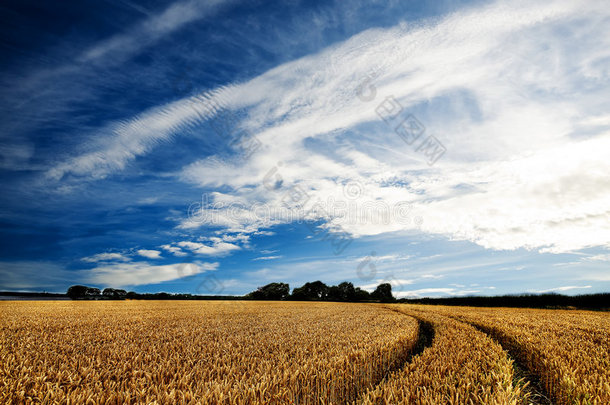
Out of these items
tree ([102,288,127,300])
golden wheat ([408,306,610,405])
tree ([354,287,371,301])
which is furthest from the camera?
tree ([354,287,371,301])

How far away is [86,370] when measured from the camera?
6.03 meters

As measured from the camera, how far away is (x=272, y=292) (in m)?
99.2

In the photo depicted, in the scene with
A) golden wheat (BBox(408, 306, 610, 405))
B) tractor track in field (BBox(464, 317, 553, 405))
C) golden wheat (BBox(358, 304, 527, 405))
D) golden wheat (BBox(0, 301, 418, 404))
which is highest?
golden wheat (BBox(0, 301, 418, 404))

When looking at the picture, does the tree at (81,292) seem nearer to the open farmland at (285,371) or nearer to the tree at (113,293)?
the tree at (113,293)

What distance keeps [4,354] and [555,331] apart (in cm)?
2001

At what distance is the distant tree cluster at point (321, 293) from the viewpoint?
319ft

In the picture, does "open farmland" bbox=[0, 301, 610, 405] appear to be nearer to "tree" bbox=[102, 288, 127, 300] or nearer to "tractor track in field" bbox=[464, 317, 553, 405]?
"tractor track in field" bbox=[464, 317, 553, 405]

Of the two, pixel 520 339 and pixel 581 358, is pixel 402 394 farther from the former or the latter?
pixel 520 339

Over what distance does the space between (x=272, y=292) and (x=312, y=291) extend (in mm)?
13733

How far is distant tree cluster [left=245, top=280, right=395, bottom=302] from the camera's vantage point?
9712 cm

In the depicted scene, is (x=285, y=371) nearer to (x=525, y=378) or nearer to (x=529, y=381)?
(x=529, y=381)

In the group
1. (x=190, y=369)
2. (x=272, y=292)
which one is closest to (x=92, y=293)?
(x=272, y=292)

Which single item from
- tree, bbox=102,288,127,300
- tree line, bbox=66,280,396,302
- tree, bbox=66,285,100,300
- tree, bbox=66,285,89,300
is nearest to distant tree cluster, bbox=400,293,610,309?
tree line, bbox=66,280,396,302

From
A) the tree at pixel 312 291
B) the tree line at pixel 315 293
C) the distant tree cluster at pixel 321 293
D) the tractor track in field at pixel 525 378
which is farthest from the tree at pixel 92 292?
the tractor track in field at pixel 525 378
